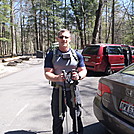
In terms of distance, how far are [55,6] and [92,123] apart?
32609 mm

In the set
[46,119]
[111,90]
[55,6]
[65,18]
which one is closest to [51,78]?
[111,90]

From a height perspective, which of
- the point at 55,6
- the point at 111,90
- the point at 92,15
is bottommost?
the point at 111,90

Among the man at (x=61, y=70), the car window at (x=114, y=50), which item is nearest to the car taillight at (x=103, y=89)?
the man at (x=61, y=70)

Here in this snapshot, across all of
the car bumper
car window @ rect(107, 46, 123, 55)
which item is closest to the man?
the car bumper

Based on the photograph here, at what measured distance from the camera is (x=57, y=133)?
8.35ft

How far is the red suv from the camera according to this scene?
8.35 meters

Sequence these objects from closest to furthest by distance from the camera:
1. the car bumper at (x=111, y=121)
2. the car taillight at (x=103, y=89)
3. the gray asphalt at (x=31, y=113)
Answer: the car bumper at (x=111, y=121)
the car taillight at (x=103, y=89)
the gray asphalt at (x=31, y=113)

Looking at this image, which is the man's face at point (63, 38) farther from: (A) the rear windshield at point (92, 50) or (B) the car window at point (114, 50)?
(B) the car window at point (114, 50)

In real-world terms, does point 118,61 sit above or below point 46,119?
above

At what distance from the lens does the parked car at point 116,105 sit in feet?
6.72

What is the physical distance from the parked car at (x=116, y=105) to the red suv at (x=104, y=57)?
5.70m

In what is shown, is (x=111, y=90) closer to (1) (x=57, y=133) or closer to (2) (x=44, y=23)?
(1) (x=57, y=133)

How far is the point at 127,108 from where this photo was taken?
209 cm

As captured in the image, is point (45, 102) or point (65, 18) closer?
point (45, 102)
